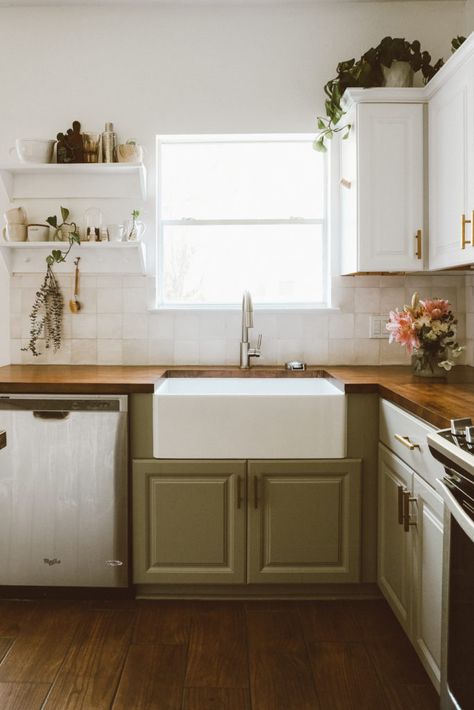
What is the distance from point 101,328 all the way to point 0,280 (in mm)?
587

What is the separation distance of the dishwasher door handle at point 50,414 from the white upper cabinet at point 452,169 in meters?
1.71

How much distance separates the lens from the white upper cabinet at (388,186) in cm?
271

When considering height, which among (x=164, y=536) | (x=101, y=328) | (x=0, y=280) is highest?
(x=0, y=280)

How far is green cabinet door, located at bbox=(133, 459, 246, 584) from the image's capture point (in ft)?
8.08

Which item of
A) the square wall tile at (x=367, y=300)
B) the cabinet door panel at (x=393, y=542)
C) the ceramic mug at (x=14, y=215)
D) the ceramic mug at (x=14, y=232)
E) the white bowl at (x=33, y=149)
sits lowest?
the cabinet door panel at (x=393, y=542)

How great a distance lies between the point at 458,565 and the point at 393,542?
0.85 m

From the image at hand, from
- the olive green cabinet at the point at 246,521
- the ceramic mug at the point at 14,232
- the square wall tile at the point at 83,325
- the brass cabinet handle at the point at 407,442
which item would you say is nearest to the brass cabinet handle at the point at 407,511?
the brass cabinet handle at the point at 407,442

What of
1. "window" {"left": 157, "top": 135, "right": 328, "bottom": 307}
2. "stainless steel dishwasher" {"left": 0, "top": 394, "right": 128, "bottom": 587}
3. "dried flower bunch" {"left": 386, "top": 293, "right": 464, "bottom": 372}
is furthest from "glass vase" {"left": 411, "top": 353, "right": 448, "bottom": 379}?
"stainless steel dishwasher" {"left": 0, "top": 394, "right": 128, "bottom": 587}

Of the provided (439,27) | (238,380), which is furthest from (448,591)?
(439,27)

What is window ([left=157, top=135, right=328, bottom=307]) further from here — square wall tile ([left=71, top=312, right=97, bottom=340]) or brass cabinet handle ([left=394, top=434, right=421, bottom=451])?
brass cabinet handle ([left=394, top=434, right=421, bottom=451])

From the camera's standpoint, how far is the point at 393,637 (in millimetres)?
2232

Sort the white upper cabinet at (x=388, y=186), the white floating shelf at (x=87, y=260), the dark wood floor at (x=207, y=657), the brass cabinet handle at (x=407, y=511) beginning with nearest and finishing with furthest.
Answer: the dark wood floor at (x=207, y=657) < the brass cabinet handle at (x=407, y=511) < the white upper cabinet at (x=388, y=186) < the white floating shelf at (x=87, y=260)

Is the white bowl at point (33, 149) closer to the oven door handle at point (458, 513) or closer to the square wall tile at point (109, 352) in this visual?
the square wall tile at point (109, 352)

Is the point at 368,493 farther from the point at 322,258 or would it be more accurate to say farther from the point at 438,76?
the point at 438,76
